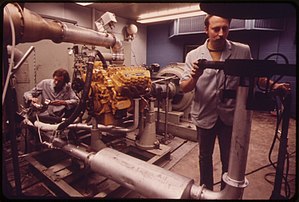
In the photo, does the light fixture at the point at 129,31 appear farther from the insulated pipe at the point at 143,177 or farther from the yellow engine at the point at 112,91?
the insulated pipe at the point at 143,177

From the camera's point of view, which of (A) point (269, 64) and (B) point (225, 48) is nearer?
(A) point (269, 64)

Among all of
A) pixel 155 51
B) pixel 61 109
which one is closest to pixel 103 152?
pixel 61 109

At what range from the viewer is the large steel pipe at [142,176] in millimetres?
1133

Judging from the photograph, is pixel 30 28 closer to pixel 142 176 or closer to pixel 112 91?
pixel 142 176

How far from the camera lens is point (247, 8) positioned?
977mm

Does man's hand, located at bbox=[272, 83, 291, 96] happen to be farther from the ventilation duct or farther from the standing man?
the ventilation duct

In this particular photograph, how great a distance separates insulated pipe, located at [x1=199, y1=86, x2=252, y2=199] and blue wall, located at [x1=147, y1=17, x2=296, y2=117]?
3804 millimetres

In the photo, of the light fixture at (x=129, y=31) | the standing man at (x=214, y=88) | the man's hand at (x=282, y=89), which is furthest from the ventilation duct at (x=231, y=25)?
the man's hand at (x=282, y=89)

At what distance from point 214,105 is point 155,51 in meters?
5.79

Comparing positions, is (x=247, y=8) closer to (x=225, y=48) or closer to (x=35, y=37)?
(x=225, y=48)

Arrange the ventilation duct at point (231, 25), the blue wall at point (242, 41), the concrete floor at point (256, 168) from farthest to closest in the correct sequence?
the blue wall at point (242, 41) < the ventilation duct at point (231, 25) < the concrete floor at point (256, 168)

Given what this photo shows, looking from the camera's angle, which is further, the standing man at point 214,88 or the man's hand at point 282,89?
the standing man at point 214,88

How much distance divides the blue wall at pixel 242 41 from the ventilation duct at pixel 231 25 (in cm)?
29

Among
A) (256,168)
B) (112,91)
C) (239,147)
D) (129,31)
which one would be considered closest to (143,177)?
(239,147)
